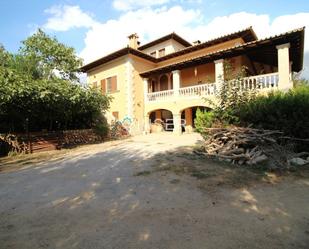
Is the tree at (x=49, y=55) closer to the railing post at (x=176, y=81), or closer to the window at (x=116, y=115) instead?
the window at (x=116, y=115)

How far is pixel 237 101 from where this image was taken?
31.1ft

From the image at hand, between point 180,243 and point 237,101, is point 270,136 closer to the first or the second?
point 237,101

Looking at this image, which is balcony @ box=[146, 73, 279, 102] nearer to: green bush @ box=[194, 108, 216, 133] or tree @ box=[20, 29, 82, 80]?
green bush @ box=[194, 108, 216, 133]

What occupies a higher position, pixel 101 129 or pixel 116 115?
pixel 116 115

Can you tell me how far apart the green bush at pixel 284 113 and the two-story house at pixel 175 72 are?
445 centimetres

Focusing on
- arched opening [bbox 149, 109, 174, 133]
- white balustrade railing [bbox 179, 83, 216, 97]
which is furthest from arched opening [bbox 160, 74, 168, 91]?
white balustrade railing [bbox 179, 83, 216, 97]

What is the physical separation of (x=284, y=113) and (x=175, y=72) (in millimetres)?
10076

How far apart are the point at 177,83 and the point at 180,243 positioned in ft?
48.1

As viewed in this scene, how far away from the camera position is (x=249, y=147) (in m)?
7.82

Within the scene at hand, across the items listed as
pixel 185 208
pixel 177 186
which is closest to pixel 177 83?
pixel 177 186

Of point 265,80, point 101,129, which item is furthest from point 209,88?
point 101,129

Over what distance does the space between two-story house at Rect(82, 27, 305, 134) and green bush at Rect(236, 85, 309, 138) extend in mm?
4455

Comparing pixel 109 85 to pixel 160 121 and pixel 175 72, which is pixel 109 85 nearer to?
pixel 160 121

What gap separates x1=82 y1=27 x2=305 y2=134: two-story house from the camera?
1422 cm
